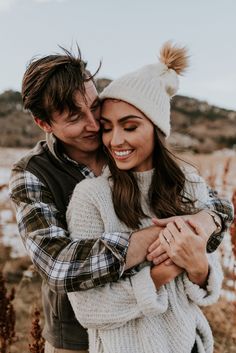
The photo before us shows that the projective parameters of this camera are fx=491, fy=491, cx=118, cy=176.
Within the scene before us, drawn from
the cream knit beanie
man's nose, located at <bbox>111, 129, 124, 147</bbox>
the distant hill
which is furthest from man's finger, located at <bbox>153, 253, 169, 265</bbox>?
the distant hill

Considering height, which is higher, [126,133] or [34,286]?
[126,133]

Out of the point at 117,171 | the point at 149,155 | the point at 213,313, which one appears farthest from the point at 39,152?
the point at 213,313

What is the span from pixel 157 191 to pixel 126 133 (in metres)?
0.29

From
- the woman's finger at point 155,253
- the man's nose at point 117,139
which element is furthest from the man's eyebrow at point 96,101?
the woman's finger at point 155,253

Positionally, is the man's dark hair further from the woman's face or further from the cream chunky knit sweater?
the cream chunky knit sweater

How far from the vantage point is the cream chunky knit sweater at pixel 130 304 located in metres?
1.78

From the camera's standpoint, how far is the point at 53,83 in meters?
2.09

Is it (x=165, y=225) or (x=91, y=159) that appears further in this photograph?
(x=91, y=159)

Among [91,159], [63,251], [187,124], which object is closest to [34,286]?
[91,159]

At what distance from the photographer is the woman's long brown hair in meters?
1.99

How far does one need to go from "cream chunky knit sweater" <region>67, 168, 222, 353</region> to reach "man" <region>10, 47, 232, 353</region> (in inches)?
2.9

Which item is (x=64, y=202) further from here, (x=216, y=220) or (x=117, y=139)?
(x=216, y=220)

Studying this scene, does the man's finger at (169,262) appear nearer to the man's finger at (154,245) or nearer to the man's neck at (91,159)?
the man's finger at (154,245)

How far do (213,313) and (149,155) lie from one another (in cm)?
307
